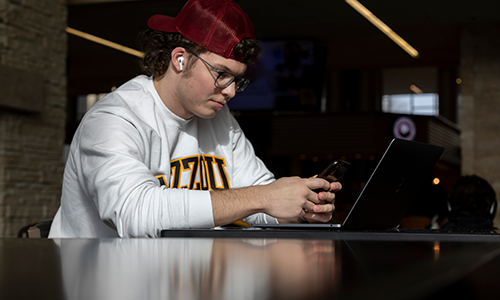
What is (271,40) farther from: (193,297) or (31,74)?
(193,297)

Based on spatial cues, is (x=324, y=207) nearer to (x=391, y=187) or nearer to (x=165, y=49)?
(x=391, y=187)

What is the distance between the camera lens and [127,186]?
1236 millimetres

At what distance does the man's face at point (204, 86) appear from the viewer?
164 centimetres

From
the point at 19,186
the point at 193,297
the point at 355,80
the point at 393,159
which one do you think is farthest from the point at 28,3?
the point at 355,80

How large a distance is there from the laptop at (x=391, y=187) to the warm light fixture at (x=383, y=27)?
4.90m

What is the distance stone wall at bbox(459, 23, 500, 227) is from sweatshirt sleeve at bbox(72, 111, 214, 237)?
6043 mm

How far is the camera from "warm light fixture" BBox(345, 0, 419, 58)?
5988 mm

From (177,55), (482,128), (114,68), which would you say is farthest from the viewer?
(114,68)

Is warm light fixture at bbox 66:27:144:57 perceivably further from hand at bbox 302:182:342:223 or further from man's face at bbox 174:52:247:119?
hand at bbox 302:182:342:223

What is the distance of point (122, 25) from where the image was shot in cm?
691

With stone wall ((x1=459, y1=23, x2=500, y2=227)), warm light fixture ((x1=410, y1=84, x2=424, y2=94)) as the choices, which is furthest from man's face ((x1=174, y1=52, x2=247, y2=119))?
warm light fixture ((x1=410, y1=84, x2=424, y2=94))

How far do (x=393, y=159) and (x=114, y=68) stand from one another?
9328 millimetres

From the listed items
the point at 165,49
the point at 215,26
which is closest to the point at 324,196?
the point at 215,26

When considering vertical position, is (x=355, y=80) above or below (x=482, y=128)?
above
